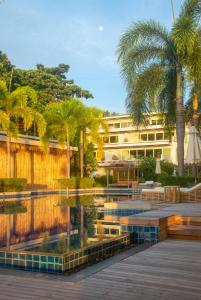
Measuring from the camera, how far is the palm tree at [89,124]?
1051 inches

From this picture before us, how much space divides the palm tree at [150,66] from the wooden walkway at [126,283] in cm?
1293

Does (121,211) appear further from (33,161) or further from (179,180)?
(33,161)

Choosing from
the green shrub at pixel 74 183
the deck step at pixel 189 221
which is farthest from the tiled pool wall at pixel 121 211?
the green shrub at pixel 74 183

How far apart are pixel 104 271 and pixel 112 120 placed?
4944 cm

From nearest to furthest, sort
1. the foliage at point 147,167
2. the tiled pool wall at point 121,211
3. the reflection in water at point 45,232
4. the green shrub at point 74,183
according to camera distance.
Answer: the reflection in water at point 45,232
the tiled pool wall at point 121,211
the green shrub at point 74,183
the foliage at point 147,167

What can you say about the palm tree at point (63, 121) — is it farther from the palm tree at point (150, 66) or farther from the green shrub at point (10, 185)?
the palm tree at point (150, 66)

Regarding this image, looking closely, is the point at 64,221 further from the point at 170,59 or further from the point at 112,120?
the point at 112,120

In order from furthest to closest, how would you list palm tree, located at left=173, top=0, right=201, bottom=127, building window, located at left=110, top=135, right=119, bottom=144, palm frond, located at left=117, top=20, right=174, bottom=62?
building window, located at left=110, top=135, right=119, bottom=144 → palm frond, located at left=117, top=20, right=174, bottom=62 → palm tree, located at left=173, top=0, right=201, bottom=127

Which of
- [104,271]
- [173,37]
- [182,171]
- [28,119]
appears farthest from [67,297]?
[28,119]

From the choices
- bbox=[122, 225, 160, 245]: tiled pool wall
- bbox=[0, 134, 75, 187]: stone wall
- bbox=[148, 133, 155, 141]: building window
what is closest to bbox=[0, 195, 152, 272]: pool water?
bbox=[122, 225, 160, 245]: tiled pool wall

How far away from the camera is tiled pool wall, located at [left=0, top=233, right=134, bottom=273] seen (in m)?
4.67

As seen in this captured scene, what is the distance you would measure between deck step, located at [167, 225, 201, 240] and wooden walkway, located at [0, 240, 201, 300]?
1494mm

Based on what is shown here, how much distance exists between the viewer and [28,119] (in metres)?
21.5

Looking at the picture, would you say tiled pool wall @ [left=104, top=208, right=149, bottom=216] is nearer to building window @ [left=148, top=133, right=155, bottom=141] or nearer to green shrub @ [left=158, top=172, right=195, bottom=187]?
green shrub @ [left=158, top=172, right=195, bottom=187]
